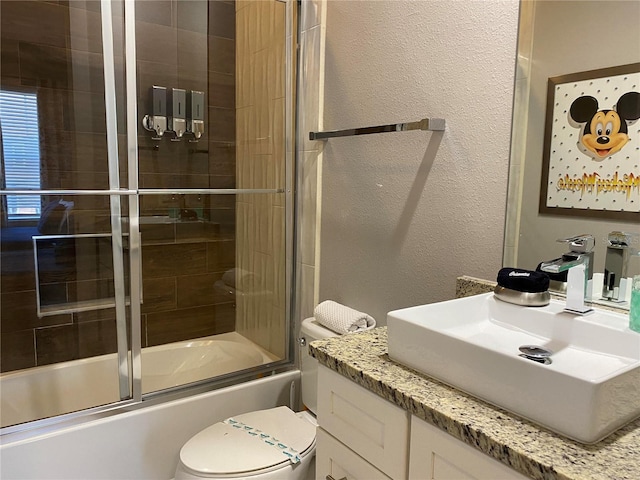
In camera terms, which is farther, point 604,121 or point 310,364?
point 310,364

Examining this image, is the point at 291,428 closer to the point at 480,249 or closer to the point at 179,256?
the point at 480,249

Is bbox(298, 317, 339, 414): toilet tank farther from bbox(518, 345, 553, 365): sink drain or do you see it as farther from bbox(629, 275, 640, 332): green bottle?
bbox(629, 275, 640, 332): green bottle

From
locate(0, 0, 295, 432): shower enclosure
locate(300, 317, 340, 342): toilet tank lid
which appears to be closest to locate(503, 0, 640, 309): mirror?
locate(300, 317, 340, 342): toilet tank lid

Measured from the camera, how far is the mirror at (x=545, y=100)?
112 centimetres

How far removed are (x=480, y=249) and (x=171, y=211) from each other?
5.25ft

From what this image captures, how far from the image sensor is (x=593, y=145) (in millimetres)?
1183

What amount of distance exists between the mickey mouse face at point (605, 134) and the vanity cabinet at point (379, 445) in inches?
31.3

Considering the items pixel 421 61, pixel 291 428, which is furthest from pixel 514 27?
pixel 291 428

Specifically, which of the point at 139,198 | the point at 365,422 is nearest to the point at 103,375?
the point at 139,198

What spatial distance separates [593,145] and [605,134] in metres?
0.04

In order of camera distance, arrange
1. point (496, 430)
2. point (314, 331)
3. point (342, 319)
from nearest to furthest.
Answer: point (496, 430)
point (342, 319)
point (314, 331)

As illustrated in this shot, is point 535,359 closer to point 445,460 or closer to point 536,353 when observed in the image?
point 536,353

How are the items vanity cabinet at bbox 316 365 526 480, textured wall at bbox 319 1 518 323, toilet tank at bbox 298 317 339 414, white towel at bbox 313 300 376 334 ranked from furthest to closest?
toilet tank at bbox 298 317 339 414, white towel at bbox 313 300 376 334, textured wall at bbox 319 1 518 323, vanity cabinet at bbox 316 365 526 480

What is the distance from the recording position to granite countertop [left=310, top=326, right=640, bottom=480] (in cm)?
70
